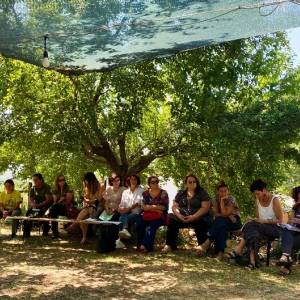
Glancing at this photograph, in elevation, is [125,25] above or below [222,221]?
above

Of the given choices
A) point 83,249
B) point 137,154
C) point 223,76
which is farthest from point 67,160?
point 223,76

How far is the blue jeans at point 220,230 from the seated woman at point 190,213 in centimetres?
27

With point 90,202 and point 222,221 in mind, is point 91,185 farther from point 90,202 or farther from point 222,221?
point 222,221

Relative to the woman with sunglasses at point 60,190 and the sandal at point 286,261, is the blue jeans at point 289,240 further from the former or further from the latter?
the woman with sunglasses at point 60,190

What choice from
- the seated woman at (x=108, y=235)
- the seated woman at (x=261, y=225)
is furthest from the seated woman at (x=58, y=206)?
the seated woman at (x=261, y=225)

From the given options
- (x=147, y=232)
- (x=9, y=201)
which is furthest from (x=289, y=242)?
(x=9, y=201)

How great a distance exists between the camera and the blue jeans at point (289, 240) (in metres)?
5.51

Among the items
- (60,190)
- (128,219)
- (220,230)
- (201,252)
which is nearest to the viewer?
(220,230)

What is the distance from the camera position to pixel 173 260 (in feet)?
20.1

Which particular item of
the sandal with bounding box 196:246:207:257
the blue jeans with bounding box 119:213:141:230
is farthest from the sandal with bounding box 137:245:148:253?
the sandal with bounding box 196:246:207:257

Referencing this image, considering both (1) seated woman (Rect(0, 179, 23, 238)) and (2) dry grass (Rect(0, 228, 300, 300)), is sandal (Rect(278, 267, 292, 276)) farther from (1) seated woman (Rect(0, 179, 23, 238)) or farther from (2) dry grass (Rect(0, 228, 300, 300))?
(1) seated woman (Rect(0, 179, 23, 238))

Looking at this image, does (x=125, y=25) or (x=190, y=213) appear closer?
(x=125, y=25)

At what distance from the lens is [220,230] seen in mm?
6277

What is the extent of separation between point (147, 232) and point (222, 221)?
1109 millimetres
